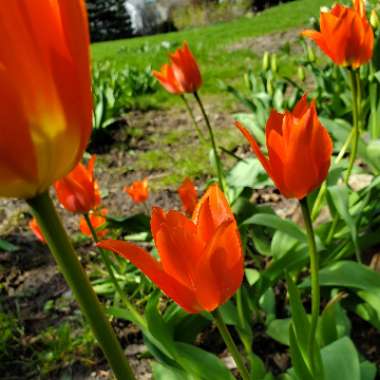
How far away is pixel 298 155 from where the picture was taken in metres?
0.85

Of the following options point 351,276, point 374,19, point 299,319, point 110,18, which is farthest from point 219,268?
point 110,18

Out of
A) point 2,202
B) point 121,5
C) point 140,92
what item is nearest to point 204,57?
point 140,92

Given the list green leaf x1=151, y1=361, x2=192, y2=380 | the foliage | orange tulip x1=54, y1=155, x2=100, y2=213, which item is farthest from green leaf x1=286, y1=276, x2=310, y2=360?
the foliage

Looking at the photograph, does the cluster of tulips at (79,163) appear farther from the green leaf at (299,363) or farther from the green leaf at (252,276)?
the green leaf at (252,276)

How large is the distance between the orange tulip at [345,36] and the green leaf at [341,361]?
0.77 metres

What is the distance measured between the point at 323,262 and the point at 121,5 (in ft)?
131

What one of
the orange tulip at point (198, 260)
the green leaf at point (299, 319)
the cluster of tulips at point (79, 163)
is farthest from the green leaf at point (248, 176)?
the orange tulip at point (198, 260)

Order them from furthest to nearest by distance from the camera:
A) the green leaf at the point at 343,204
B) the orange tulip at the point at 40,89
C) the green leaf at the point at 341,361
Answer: the green leaf at the point at 343,204 < the green leaf at the point at 341,361 < the orange tulip at the point at 40,89

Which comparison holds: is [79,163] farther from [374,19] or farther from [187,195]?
[374,19]

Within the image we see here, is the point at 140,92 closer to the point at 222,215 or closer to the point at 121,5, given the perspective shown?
the point at 222,215

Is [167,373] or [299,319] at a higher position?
[299,319]

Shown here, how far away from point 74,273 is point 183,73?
165 cm

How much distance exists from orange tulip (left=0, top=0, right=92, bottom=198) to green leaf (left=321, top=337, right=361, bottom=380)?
980 millimetres

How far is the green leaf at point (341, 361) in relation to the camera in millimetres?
1278
